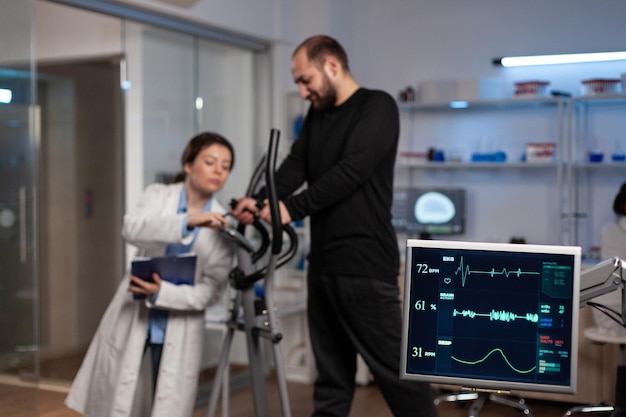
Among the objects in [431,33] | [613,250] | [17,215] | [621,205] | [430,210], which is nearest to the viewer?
[17,215]

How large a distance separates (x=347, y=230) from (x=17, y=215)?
5.02 ft

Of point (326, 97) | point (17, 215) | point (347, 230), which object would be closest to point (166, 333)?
point (347, 230)

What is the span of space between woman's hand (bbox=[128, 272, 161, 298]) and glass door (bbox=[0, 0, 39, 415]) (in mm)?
969

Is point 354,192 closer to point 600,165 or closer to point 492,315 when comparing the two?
point 492,315

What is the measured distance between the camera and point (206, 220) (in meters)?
2.82

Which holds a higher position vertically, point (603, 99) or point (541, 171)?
point (603, 99)

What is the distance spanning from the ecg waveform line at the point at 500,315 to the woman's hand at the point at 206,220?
1.13m

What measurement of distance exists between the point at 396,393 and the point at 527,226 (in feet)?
9.26

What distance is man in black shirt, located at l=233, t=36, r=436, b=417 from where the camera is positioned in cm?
274

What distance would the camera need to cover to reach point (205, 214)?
282cm

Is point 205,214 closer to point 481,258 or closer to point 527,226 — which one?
point 481,258

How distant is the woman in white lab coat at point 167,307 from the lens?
284 cm

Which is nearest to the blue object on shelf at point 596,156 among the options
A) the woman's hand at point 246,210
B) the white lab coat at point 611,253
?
the white lab coat at point 611,253

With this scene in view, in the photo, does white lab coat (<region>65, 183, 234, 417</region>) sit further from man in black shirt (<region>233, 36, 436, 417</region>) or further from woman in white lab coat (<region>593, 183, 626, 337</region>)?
woman in white lab coat (<region>593, 183, 626, 337</region>)
